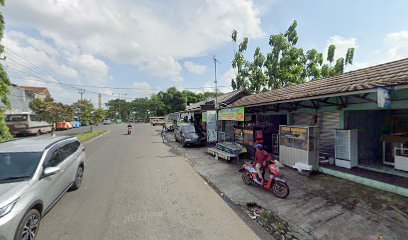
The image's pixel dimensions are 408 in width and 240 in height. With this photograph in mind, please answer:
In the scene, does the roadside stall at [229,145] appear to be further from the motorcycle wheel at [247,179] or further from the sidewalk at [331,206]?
the motorcycle wheel at [247,179]

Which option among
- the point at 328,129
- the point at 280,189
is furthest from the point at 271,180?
the point at 328,129

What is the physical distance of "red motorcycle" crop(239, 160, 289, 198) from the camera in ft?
17.7

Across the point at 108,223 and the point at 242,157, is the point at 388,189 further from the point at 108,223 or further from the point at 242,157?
the point at 108,223

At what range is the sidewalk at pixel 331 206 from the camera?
3852 millimetres

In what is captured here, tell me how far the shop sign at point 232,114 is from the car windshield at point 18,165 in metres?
8.59

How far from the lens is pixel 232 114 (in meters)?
11.4

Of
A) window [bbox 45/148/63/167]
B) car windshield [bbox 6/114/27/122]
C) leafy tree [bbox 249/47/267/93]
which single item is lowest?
window [bbox 45/148/63/167]

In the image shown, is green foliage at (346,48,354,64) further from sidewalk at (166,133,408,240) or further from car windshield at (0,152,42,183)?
car windshield at (0,152,42,183)

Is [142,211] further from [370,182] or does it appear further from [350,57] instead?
[350,57]

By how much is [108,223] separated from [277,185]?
4.52 m

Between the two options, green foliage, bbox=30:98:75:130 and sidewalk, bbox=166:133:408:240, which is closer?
sidewalk, bbox=166:133:408:240

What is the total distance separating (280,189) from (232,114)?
642cm

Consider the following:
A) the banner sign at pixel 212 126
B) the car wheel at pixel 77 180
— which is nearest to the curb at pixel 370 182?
the banner sign at pixel 212 126

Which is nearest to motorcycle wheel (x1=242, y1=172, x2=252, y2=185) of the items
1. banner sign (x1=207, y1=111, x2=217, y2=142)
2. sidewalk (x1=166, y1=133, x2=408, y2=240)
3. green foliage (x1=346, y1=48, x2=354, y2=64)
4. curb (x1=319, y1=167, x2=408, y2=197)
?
sidewalk (x1=166, y1=133, x2=408, y2=240)
